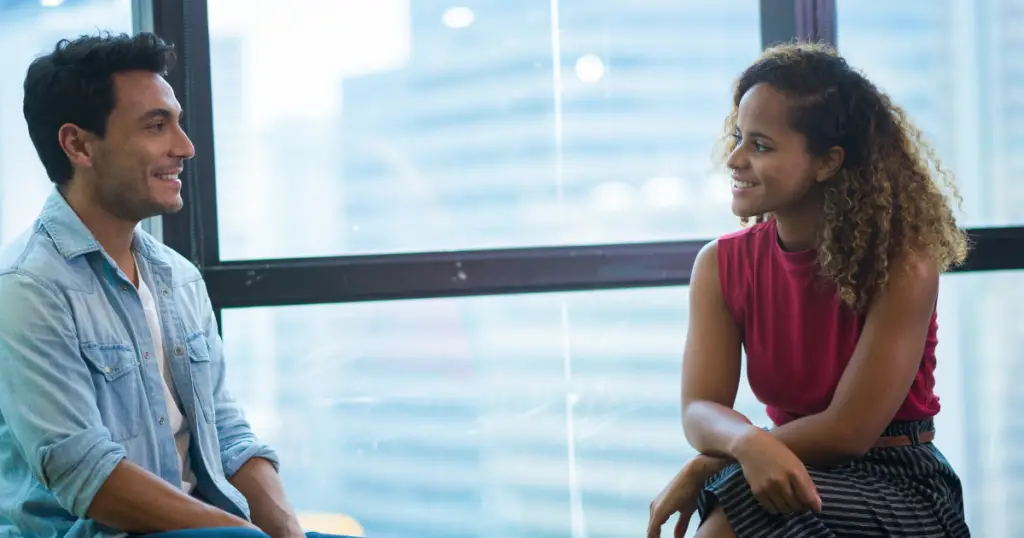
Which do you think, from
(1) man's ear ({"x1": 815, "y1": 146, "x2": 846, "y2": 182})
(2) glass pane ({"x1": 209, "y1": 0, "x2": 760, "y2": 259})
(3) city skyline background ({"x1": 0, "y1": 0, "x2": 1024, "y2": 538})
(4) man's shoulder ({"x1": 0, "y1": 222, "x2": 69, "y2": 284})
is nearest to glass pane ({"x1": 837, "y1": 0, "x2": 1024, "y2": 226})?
(3) city skyline background ({"x1": 0, "y1": 0, "x2": 1024, "y2": 538})

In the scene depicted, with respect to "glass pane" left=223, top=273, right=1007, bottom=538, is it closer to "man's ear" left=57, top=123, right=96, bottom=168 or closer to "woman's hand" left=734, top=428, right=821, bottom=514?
"man's ear" left=57, top=123, right=96, bottom=168

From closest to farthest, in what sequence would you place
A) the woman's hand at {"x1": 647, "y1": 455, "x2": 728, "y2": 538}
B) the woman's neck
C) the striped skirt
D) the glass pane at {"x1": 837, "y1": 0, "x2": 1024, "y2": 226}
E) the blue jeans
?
1. the blue jeans
2. the striped skirt
3. the woman's hand at {"x1": 647, "y1": 455, "x2": 728, "y2": 538}
4. the woman's neck
5. the glass pane at {"x1": 837, "y1": 0, "x2": 1024, "y2": 226}

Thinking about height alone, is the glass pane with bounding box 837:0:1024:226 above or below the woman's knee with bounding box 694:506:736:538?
above

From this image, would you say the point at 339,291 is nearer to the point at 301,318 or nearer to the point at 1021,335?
the point at 301,318

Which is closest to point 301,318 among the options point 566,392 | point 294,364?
point 294,364

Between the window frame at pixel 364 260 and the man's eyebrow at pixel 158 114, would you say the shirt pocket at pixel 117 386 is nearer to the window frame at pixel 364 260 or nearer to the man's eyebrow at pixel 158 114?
the man's eyebrow at pixel 158 114

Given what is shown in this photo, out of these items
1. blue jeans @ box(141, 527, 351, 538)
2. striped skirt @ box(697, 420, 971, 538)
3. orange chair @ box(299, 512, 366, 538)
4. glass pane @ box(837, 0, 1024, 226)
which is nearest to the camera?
blue jeans @ box(141, 527, 351, 538)

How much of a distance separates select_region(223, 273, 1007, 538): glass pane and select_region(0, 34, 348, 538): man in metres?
0.38

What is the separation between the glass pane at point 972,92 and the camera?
231 cm

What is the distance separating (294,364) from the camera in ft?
6.98

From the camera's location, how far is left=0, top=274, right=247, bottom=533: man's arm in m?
1.35

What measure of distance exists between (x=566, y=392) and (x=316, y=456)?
585mm

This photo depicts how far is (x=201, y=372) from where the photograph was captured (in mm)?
1648

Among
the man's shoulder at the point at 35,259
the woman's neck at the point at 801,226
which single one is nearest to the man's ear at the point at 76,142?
the man's shoulder at the point at 35,259
